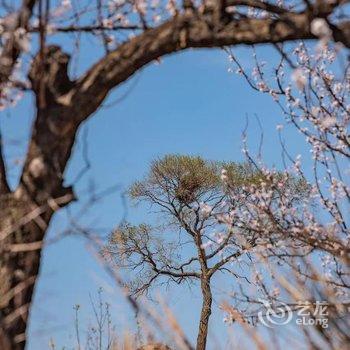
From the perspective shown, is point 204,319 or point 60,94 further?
point 204,319

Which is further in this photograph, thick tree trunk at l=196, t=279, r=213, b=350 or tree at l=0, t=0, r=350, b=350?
thick tree trunk at l=196, t=279, r=213, b=350

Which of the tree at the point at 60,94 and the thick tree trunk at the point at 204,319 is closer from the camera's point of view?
the tree at the point at 60,94

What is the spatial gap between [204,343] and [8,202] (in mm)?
11058

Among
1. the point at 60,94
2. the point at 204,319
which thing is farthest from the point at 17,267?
the point at 204,319

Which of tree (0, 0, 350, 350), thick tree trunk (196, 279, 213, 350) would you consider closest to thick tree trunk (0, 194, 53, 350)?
tree (0, 0, 350, 350)

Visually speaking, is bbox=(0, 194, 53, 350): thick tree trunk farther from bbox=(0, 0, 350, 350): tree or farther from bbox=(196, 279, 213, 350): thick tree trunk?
bbox=(196, 279, 213, 350): thick tree trunk

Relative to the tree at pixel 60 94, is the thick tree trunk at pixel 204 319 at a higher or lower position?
higher

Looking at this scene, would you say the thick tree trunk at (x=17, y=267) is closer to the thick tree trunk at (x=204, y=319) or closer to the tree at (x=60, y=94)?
the tree at (x=60, y=94)

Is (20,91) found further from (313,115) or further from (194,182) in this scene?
(194,182)

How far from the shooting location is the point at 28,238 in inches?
121

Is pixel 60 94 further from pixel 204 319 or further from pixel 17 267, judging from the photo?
pixel 204 319

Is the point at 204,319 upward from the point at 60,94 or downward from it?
upward

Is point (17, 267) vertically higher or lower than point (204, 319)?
lower

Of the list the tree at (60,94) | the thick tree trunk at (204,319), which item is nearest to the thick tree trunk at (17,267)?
the tree at (60,94)
